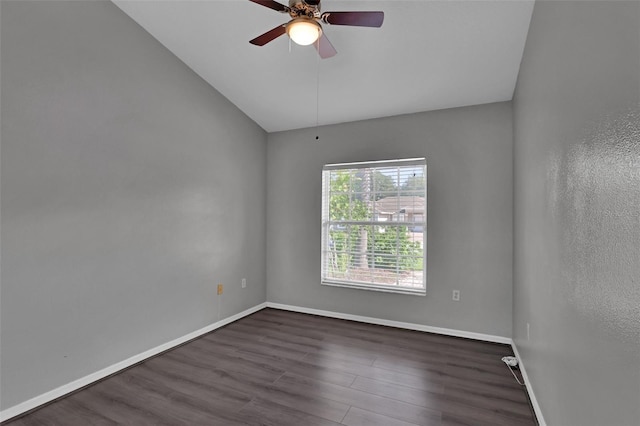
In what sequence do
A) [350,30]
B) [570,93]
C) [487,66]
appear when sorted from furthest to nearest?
[487,66] < [350,30] < [570,93]

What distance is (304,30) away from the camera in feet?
6.35

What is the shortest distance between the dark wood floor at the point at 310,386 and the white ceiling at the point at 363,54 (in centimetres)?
260

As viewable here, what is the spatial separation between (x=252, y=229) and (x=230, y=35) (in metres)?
2.35

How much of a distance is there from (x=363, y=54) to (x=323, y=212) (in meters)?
2.03

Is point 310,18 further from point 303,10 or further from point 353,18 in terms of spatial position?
point 353,18

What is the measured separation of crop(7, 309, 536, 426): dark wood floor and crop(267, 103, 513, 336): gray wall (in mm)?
383

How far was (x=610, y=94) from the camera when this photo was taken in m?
0.98

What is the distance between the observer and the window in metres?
3.68

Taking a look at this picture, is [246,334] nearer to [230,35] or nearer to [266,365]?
[266,365]

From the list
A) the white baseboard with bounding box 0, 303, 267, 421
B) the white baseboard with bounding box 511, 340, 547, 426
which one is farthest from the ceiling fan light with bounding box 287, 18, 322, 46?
→ the white baseboard with bounding box 0, 303, 267, 421

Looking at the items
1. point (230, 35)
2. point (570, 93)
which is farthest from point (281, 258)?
point (570, 93)

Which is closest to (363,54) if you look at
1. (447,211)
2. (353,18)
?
(353,18)

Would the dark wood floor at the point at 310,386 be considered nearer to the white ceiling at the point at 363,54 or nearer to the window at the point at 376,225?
the window at the point at 376,225

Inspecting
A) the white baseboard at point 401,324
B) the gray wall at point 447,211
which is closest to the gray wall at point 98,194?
the white baseboard at point 401,324
